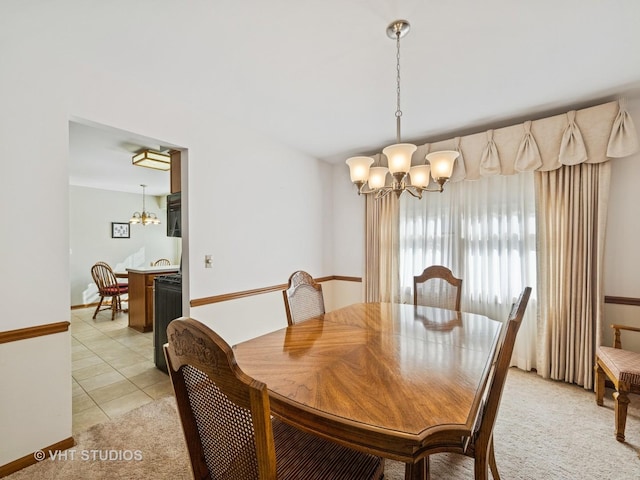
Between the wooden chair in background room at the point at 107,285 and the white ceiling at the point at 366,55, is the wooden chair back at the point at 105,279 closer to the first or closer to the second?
the wooden chair in background room at the point at 107,285

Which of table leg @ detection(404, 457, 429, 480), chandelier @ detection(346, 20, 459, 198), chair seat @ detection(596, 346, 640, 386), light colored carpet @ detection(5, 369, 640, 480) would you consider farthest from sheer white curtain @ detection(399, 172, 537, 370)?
table leg @ detection(404, 457, 429, 480)

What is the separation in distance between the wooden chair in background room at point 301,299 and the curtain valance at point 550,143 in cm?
199

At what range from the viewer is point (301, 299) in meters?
2.24

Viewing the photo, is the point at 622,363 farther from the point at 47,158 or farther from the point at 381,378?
the point at 47,158

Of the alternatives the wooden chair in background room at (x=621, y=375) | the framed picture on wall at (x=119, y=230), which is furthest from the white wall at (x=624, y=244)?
the framed picture on wall at (x=119, y=230)

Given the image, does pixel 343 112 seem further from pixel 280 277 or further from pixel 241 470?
pixel 241 470

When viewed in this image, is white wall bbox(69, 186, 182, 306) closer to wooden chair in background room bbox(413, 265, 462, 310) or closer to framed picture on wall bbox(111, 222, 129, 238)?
framed picture on wall bbox(111, 222, 129, 238)

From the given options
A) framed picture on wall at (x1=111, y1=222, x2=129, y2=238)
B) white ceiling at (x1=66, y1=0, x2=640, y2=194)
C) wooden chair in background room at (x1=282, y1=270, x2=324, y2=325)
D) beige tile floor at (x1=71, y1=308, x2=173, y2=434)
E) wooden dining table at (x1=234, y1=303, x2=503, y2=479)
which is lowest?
beige tile floor at (x1=71, y1=308, x2=173, y2=434)

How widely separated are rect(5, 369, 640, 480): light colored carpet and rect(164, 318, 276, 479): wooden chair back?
1.06 meters

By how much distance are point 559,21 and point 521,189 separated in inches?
64.7

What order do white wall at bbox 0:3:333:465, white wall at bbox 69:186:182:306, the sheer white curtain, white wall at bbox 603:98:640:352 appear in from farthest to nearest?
white wall at bbox 69:186:182:306, the sheer white curtain, white wall at bbox 603:98:640:352, white wall at bbox 0:3:333:465

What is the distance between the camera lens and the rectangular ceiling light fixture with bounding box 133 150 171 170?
3527mm

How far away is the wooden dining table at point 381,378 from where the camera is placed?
892mm

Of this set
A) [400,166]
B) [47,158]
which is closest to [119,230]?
[47,158]
